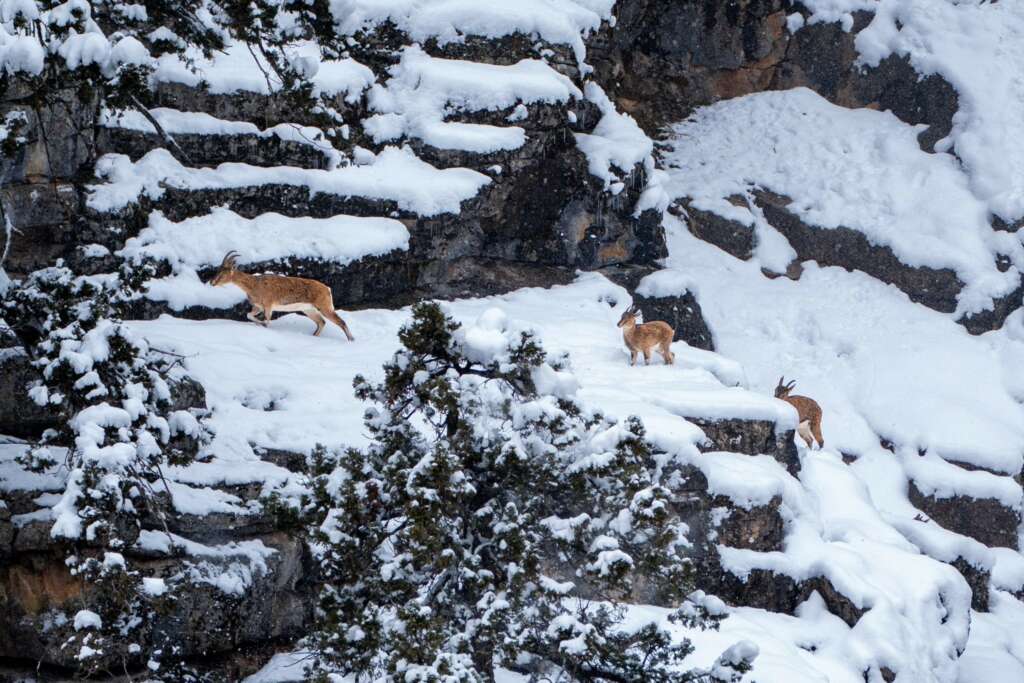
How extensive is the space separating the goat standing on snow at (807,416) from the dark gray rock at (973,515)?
2590 mm

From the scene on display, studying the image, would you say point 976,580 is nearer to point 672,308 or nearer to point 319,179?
point 672,308

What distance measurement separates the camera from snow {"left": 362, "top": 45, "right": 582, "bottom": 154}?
18328mm

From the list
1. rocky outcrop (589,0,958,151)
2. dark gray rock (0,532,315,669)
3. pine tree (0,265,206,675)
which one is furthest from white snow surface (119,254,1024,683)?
rocky outcrop (589,0,958,151)

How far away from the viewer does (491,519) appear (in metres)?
7.67

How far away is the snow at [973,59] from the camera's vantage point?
24547mm

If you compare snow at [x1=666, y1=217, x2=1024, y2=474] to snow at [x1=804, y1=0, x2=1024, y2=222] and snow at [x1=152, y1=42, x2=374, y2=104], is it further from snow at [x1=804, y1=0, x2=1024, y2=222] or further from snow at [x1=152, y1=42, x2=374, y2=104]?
snow at [x1=152, y1=42, x2=374, y2=104]

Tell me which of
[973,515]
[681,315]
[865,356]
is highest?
[681,315]

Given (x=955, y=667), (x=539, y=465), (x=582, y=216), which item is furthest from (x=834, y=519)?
(x=539, y=465)

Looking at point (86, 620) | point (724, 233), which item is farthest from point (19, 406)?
point (724, 233)

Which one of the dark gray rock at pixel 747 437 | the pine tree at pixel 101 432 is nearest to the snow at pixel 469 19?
the dark gray rock at pixel 747 437

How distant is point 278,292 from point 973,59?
1762cm

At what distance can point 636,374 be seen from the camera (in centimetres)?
1547

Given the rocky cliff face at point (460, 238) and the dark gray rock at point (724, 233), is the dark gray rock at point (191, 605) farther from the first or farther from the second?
the dark gray rock at point (724, 233)

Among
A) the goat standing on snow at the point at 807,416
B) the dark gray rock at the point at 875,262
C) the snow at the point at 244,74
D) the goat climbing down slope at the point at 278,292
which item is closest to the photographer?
the goat climbing down slope at the point at 278,292
